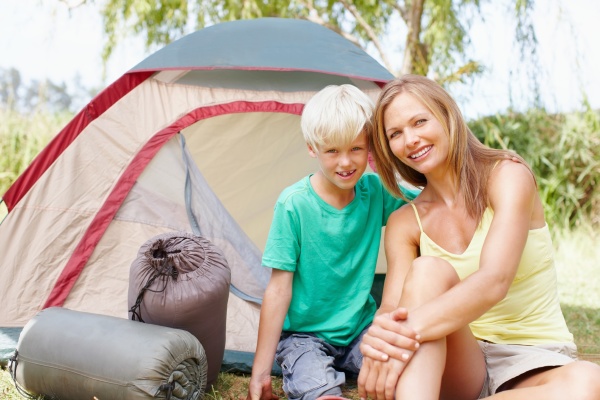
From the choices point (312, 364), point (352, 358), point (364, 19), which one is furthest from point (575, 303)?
point (364, 19)

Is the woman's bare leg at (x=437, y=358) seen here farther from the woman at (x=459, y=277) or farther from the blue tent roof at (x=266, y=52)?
the blue tent roof at (x=266, y=52)

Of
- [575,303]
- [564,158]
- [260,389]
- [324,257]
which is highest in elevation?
[564,158]

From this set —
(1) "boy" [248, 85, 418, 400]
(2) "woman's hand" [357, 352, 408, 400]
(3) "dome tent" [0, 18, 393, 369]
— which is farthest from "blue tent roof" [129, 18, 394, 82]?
(2) "woman's hand" [357, 352, 408, 400]

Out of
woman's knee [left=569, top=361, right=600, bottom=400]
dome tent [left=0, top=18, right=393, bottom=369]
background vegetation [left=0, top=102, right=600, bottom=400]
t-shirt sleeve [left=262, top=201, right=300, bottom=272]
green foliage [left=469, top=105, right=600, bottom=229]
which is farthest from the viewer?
green foliage [left=469, top=105, right=600, bottom=229]

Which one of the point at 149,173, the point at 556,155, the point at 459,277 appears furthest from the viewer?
the point at 556,155

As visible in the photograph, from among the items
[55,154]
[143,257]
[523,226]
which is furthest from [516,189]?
[55,154]

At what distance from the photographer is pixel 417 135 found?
69.4 inches

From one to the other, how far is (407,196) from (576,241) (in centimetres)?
370

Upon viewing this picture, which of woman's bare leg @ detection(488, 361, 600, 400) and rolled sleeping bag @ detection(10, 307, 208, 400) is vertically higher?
woman's bare leg @ detection(488, 361, 600, 400)

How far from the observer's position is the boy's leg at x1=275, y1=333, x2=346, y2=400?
6.27 ft

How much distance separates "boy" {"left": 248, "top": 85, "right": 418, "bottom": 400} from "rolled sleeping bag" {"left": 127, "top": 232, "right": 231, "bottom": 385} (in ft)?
0.56

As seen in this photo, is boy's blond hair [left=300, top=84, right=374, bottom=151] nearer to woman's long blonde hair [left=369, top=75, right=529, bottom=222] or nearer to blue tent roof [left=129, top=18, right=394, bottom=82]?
woman's long blonde hair [left=369, top=75, right=529, bottom=222]

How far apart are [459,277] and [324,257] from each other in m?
0.52

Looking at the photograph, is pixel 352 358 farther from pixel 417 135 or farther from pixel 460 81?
pixel 460 81
